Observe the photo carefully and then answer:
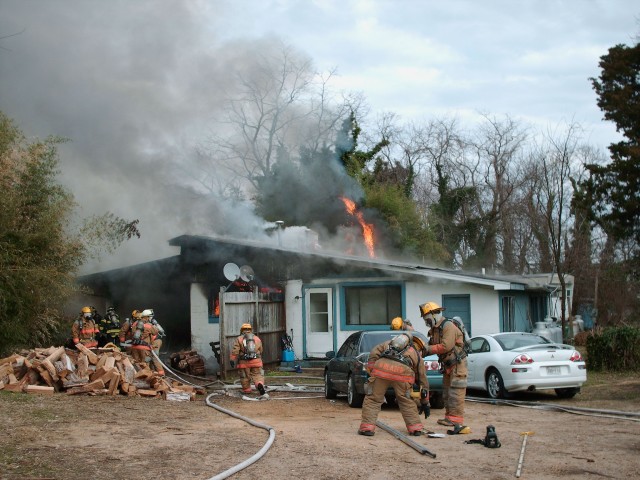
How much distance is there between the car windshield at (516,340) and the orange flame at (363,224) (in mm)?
16440

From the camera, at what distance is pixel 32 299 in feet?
50.0

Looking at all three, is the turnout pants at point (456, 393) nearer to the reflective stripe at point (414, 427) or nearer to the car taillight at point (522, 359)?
the reflective stripe at point (414, 427)

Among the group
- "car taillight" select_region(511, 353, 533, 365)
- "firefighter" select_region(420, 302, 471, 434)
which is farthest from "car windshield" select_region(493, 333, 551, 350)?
"firefighter" select_region(420, 302, 471, 434)

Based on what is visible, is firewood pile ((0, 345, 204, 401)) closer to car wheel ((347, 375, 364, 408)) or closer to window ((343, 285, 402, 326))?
car wheel ((347, 375, 364, 408))

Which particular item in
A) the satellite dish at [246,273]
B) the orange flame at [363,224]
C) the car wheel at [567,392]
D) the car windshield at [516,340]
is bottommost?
the car wheel at [567,392]

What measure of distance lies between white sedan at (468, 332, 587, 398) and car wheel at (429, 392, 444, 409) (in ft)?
5.09

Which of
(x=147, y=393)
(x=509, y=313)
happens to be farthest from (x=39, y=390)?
(x=509, y=313)

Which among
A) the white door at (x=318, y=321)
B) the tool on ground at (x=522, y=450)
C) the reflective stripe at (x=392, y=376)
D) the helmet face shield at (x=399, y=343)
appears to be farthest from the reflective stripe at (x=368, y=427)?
the white door at (x=318, y=321)

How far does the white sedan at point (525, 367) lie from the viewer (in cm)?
1331

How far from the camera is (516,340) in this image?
47.4 feet

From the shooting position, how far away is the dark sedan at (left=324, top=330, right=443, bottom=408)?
41.1 ft

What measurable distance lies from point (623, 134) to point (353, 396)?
1463 cm

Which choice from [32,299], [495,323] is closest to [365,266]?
[495,323]

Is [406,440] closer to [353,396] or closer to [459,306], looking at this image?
[353,396]
